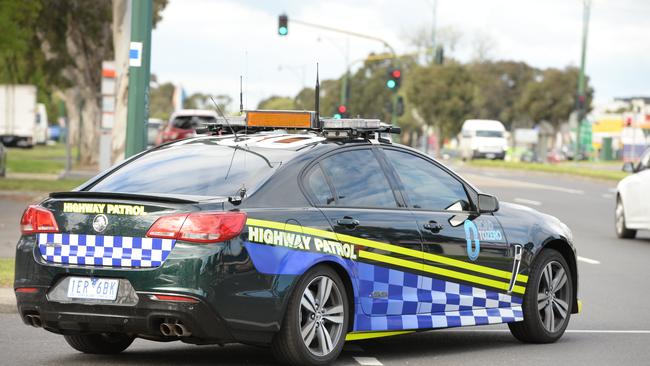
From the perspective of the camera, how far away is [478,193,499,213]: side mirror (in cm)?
967

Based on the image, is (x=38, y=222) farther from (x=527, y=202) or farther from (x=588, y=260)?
(x=527, y=202)

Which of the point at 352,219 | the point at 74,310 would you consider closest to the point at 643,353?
the point at 352,219

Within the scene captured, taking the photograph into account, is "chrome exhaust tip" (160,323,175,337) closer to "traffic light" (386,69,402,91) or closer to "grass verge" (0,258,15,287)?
"grass verge" (0,258,15,287)

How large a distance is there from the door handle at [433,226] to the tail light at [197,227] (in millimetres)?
1792

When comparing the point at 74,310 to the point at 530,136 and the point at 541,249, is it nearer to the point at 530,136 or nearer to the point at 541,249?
the point at 541,249

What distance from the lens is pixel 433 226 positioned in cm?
920

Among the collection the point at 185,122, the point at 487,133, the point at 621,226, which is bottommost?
the point at 487,133

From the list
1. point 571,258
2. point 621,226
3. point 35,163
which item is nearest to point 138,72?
point 571,258

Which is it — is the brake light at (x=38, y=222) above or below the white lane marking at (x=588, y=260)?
above

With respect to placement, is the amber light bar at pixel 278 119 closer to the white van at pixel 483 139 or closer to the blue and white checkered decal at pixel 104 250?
the blue and white checkered decal at pixel 104 250

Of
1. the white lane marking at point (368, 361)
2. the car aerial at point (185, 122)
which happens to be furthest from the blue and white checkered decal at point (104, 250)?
Result: the car aerial at point (185, 122)

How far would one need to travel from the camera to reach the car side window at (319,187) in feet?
27.9

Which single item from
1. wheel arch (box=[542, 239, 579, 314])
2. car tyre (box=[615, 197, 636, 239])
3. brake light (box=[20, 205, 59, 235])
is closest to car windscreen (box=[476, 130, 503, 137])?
car tyre (box=[615, 197, 636, 239])

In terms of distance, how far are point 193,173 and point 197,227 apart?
0.79m
